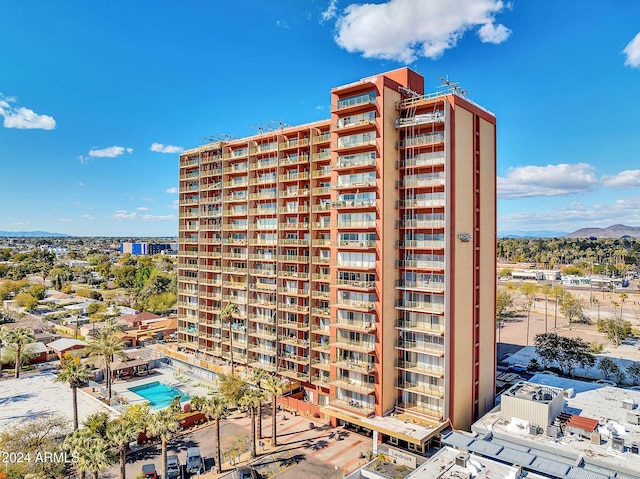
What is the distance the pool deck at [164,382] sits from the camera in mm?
62594

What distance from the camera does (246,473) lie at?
39.0 m

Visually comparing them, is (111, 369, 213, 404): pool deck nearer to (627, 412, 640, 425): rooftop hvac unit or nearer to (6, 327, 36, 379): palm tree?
(6, 327, 36, 379): palm tree

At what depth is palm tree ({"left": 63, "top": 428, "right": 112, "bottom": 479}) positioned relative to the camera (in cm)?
3080

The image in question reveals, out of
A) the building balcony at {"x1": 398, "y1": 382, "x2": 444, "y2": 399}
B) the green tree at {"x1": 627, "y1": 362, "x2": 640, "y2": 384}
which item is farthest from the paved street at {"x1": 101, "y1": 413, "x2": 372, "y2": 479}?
the green tree at {"x1": 627, "y1": 362, "x2": 640, "y2": 384}

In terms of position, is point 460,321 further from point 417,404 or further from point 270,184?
point 270,184

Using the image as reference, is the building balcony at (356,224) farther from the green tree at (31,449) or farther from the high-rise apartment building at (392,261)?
the green tree at (31,449)

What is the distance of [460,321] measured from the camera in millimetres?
45812

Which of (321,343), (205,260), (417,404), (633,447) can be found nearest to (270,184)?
(205,260)

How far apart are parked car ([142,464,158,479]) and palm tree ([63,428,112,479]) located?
7.81m

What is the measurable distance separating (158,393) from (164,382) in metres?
3.68

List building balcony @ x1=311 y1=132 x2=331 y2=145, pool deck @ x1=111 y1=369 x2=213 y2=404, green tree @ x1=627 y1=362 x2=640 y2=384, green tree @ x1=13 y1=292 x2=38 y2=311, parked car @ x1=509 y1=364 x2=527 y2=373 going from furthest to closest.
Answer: green tree @ x1=13 y1=292 x2=38 y2=311 → parked car @ x1=509 y1=364 x2=527 y2=373 → green tree @ x1=627 y1=362 x2=640 y2=384 → pool deck @ x1=111 y1=369 x2=213 y2=404 → building balcony @ x1=311 y1=132 x2=331 y2=145

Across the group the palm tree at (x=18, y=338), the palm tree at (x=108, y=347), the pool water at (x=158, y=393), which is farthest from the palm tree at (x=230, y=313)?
the palm tree at (x=18, y=338)

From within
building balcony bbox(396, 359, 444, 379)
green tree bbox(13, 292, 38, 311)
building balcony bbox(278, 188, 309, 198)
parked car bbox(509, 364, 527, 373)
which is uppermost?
building balcony bbox(278, 188, 309, 198)

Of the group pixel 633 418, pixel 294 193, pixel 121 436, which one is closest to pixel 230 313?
pixel 294 193
